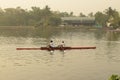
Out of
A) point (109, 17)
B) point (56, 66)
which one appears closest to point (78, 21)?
point (109, 17)

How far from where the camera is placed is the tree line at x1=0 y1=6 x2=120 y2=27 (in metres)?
155

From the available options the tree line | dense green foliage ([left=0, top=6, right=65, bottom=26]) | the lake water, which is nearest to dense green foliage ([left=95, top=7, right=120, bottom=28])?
the tree line

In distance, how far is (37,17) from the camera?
164 metres

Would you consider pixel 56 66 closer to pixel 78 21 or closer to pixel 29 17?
pixel 78 21

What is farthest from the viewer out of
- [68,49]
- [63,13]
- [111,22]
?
[63,13]

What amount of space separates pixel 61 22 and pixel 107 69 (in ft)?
439

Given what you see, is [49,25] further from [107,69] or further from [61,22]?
[107,69]

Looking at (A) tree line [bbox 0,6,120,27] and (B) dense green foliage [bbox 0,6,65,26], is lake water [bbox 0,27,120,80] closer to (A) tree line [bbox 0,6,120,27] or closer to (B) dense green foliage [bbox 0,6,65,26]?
(A) tree line [bbox 0,6,120,27]

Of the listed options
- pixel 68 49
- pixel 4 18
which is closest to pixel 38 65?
pixel 68 49

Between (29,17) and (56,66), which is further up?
(29,17)

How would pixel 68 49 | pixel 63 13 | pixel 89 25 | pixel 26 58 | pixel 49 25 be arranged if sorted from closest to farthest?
pixel 26 58, pixel 68 49, pixel 49 25, pixel 89 25, pixel 63 13

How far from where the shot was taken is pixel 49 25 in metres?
156

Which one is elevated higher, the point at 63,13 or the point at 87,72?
the point at 63,13

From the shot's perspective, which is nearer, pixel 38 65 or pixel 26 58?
pixel 38 65
